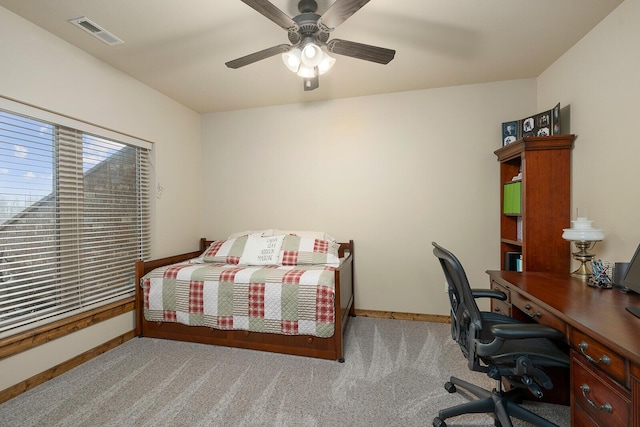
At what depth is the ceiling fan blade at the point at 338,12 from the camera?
1296 mm

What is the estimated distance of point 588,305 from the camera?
127cm

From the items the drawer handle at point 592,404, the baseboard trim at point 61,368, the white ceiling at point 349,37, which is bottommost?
the baseboard trim at point 61,368

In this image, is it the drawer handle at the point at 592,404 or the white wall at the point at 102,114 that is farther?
the white wall at the point at 102,114

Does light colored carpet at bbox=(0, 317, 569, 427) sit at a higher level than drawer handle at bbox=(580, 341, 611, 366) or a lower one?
lower

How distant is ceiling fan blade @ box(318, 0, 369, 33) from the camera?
4.25 ft

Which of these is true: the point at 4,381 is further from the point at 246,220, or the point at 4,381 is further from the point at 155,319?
the point at 246,220

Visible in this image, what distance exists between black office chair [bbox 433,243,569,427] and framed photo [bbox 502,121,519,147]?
183 centimetres

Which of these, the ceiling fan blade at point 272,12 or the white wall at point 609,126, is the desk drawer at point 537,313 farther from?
the ceiling fan blade at point 272,12

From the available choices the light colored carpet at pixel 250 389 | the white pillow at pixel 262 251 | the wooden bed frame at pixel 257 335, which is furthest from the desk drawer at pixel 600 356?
the white pillow at pixel 262 251

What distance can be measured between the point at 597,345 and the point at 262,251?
2408mm

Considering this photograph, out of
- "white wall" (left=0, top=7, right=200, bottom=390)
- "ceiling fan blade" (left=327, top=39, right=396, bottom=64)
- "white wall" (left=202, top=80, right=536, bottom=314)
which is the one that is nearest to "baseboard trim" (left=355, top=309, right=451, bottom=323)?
"white wall" (left=202, top=80, right=536, bottom=314)

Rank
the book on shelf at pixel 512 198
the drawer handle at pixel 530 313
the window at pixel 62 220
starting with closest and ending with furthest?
the drawer handle at pixel 530 313 → the window at pixel 62 220 → the book on shelf at pixel 512 198

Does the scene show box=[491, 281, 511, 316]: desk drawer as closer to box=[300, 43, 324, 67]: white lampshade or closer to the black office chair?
the black office chair

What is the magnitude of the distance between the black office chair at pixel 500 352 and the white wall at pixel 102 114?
2.60m
